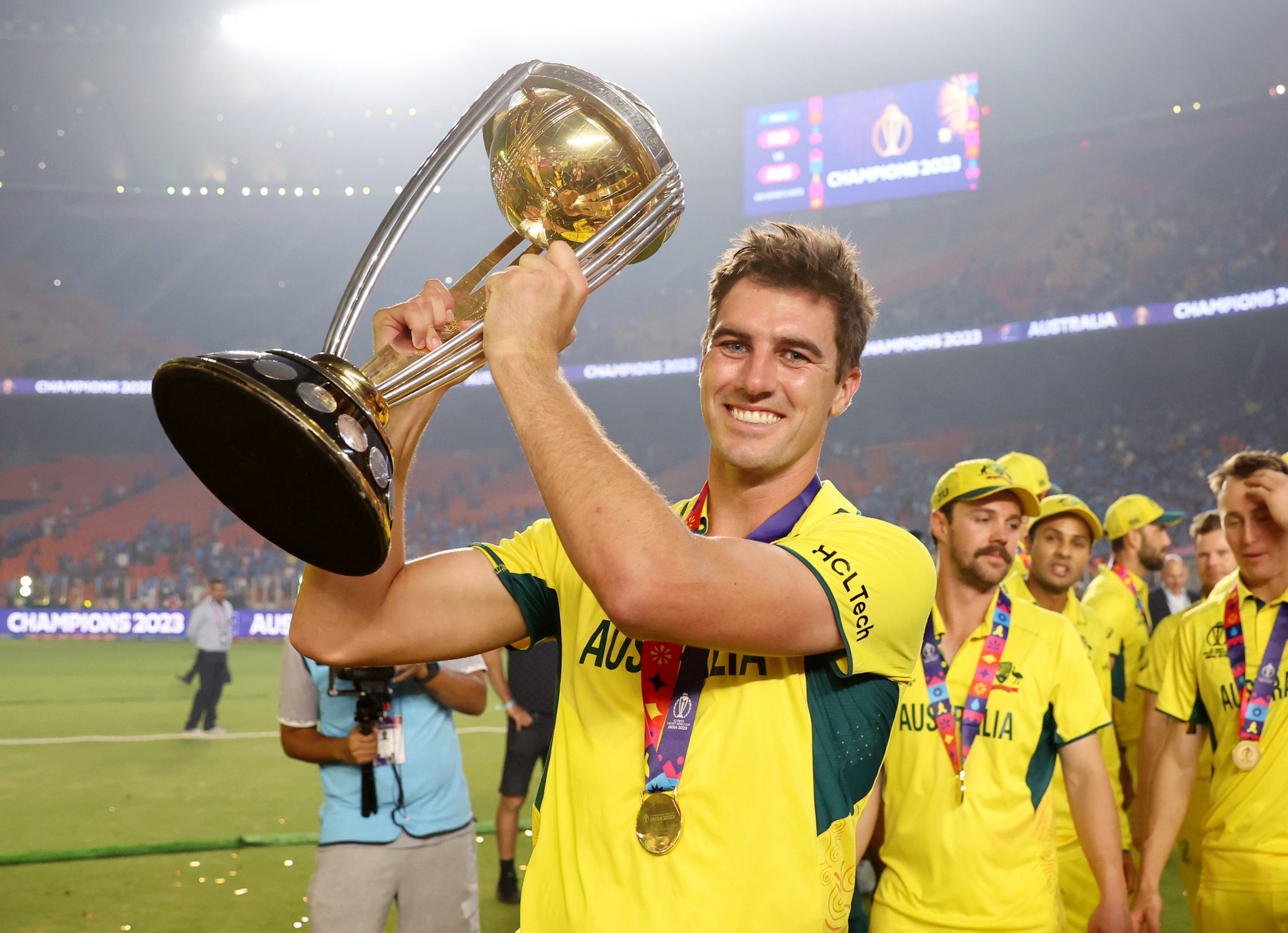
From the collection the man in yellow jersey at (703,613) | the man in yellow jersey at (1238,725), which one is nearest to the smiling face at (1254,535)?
the man in yellow jersey at (1238,725)

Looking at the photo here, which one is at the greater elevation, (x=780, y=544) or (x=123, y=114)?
(x=123, y=114)

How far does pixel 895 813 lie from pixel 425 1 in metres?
31.5

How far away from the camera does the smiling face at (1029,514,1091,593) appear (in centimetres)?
598

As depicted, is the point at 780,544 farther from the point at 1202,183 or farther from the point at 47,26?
the point at 47,26

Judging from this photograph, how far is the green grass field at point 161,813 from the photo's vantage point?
6.30 meters

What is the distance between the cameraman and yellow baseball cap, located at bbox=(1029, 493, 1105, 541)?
11.8 feet

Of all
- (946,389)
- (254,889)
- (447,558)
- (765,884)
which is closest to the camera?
(765,884)

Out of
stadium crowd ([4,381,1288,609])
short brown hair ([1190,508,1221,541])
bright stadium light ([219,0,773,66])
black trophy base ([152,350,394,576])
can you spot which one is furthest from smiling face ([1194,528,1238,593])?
bright stadium light ([219,0,773,66])

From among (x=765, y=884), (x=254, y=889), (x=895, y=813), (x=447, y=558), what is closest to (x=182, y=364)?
(x=447, y=558)

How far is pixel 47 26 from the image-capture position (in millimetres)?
31328

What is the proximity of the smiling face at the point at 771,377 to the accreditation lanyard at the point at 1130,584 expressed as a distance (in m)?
6.29

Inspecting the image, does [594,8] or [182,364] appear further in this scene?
[594,8]

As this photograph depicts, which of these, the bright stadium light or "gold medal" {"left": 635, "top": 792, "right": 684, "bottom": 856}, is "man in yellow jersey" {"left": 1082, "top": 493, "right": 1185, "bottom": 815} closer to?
"gold medal" {"left": 635, "top": 792, "right": 684, "bottom": 856}

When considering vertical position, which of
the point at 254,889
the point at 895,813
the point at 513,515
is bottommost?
the point at 254,889
